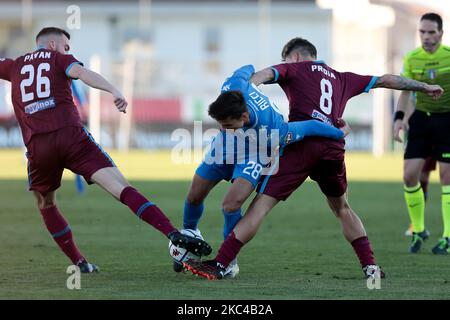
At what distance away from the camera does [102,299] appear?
272 inches

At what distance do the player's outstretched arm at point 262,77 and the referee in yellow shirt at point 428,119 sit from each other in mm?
3237

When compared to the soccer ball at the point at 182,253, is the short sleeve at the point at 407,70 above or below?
above

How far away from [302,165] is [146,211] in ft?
4.59

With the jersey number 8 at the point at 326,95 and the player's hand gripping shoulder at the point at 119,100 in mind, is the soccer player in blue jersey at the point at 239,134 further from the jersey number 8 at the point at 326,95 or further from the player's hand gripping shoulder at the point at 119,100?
the player's hand gripping shoulder at the point at 119,100

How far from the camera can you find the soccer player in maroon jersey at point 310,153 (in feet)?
26.6

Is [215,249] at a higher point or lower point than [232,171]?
lower

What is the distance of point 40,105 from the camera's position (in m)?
8.23

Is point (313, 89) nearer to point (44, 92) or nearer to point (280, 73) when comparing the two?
point (280, 73)

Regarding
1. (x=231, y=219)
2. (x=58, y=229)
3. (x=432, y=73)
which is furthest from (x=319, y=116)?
(x=432, y=73)

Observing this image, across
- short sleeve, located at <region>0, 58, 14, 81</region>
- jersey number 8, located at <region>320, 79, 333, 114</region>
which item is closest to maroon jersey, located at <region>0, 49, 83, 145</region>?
short sleeve, located at <region>0, 58, 14, 81</region>

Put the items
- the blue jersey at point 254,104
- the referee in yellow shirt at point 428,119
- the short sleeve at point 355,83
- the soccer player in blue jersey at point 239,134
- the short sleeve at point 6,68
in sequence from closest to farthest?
the soccer player in blue jersey at point 239,134 < the blue jersey at point 254,104 < the short sleeve at point 6,68 < the short sleeve at point 355,83 < the referee in yellow shirt at point 428,119

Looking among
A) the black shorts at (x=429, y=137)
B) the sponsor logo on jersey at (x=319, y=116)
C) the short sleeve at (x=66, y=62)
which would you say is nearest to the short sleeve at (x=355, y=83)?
the sponsor logo on jersey at (x=319, y=116)

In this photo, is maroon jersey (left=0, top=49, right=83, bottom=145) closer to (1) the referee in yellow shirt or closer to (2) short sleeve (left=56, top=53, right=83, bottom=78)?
(2) short sleeve (left=56, top=53, right=83, bottom=78)

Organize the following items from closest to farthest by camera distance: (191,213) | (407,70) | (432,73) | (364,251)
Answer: (364,251) → (191,213) → (432,73) → (407,70)
